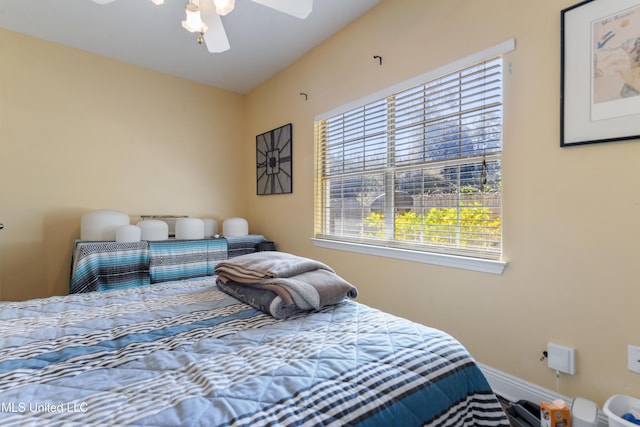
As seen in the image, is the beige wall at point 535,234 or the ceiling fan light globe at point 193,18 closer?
the beige wall at point 535,234

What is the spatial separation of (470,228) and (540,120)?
657 millimetres

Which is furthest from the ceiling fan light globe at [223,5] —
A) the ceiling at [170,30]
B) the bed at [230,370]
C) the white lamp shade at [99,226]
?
the white lamp shade at [99,226]

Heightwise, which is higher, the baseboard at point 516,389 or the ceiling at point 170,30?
the ceiling at point 170,30

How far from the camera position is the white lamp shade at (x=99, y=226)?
2.59 metres

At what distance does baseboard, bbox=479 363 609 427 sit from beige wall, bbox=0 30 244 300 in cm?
323

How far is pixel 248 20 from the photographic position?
2.44m

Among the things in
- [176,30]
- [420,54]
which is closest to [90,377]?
[420,54]

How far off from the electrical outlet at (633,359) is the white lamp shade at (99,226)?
341 cm

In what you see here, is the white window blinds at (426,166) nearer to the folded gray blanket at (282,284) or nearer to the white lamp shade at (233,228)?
the folded gray blanket at (282,284)

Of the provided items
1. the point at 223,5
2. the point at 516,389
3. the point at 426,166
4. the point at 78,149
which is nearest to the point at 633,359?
the point at 516,389

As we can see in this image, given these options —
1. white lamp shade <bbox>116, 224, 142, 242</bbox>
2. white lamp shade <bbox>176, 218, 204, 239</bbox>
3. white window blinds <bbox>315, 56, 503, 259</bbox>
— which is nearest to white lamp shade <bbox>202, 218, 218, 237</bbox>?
white lamp shade <bbox>176, 218, 204, 239</bbox>

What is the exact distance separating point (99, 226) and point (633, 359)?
11.5ft

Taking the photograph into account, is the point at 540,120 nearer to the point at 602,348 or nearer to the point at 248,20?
the point at 602,348

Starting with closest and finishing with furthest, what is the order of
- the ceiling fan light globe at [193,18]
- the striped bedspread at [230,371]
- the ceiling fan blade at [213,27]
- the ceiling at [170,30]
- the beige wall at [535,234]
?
1. the striped bedspread at [230,371]
2. the beige wall at [535,234]
3. the ceiling fan light globe at [193,18]
4. the ceiling fan blade at [213,27]
5. the ceiling at [170,30]
